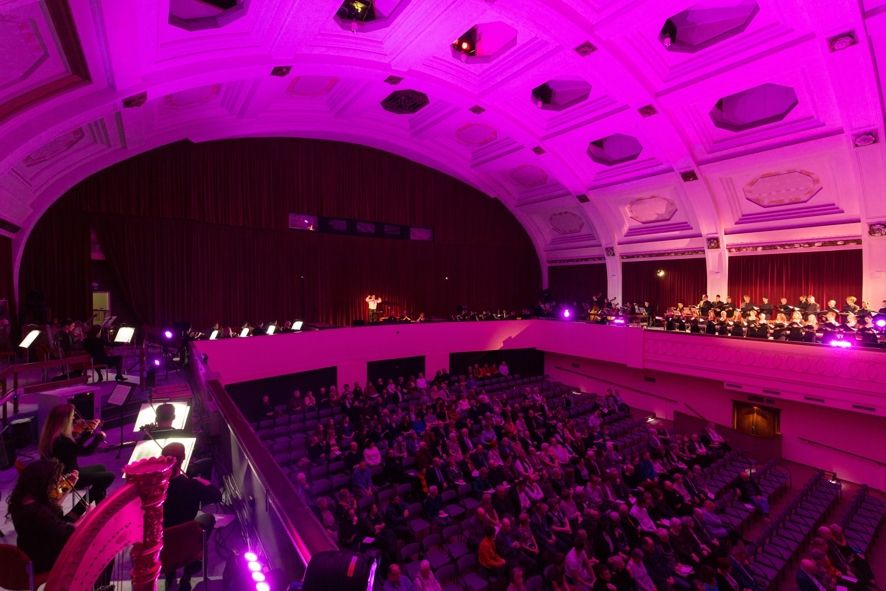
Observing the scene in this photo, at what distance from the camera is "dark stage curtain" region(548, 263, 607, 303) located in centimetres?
1867

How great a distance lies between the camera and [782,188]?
12695 mm

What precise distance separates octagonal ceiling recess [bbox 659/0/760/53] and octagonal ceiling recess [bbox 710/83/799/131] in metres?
2.24

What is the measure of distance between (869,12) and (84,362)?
14.4 m

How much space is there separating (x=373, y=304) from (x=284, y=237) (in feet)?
12.7

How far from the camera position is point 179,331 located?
11.5 m

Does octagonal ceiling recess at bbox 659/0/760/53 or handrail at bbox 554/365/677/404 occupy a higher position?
octagonal ceiling recess at bbox 659/0/760/53

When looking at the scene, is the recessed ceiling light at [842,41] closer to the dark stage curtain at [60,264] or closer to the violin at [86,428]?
the violin at [86,428]

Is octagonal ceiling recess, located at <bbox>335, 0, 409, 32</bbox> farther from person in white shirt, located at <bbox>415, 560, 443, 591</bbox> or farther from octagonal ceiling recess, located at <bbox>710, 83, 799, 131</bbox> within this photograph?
person in white shirt, located at <bbox>415, 560, 443, 591</bbox>

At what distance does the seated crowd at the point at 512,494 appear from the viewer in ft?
19.4

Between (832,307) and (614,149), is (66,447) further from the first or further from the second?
(614,149)

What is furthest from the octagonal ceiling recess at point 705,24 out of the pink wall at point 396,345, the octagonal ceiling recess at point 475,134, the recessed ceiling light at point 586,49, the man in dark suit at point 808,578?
the man in dark suit at point 808,578

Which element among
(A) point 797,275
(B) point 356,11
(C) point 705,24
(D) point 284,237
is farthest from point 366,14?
(A) point 797,275

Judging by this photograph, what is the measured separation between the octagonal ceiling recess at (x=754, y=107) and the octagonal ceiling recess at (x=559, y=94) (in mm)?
3437

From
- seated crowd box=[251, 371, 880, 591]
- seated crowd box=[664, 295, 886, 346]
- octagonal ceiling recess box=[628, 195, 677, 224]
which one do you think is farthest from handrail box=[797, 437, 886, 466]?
octagonal ceiling recess box=[628, 195, 677, 224]
